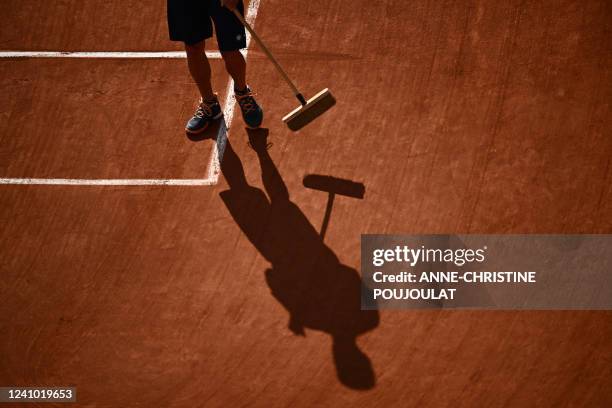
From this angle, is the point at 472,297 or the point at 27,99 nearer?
the point at 472,297

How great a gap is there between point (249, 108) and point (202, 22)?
1.08 m

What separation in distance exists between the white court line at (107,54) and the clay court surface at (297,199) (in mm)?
79

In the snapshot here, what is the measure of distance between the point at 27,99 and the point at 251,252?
346 centimetres

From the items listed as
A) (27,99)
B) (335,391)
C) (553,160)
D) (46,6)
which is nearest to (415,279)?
(335,391)

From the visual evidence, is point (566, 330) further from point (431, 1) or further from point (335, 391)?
point (431, 1)

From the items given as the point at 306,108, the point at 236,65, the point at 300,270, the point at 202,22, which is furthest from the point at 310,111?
the point at 300,270

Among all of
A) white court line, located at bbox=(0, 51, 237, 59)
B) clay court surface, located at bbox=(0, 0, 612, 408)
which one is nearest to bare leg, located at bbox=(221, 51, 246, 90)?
clay court surface, located at bbox=(0, 0, 612, 408)

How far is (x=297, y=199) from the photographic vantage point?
6676mm

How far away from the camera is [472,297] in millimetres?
5922

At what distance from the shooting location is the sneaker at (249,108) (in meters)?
7.18

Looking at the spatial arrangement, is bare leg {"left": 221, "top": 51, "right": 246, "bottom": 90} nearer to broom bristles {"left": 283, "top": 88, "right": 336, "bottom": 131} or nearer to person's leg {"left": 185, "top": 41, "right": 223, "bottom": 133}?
person's leg {"left": 185, "top": 41, "right": 223, "bottom": 133}

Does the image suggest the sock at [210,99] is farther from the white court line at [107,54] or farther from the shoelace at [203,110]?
the white court line at [107,54]

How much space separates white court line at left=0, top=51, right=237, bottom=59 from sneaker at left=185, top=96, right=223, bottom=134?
93 centimetres

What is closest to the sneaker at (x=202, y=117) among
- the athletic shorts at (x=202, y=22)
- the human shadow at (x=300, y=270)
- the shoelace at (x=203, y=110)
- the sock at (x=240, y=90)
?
the shoelace at (x=203, y=110)
